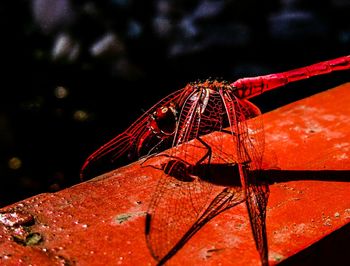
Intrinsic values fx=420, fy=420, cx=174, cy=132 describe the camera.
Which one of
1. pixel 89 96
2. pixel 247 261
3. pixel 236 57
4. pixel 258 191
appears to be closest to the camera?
pixel 247 261

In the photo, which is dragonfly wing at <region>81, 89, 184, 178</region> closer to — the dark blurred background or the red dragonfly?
the red dragonfly

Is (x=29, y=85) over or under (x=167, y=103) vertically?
over

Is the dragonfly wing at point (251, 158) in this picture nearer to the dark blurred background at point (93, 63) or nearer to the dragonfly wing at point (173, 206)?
the dragonfly wing at point (173, 206)

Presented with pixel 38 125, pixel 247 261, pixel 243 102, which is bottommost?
pixel 247 261

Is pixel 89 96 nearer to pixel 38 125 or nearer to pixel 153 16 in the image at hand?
pixel 38 125

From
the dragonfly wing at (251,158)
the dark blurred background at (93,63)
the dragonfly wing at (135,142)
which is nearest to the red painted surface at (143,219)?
the dragonfly wing at (251,158)

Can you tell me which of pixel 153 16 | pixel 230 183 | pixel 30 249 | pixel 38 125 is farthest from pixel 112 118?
pixel 30 249

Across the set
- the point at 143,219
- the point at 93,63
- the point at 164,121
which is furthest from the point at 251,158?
the point at 93,63
